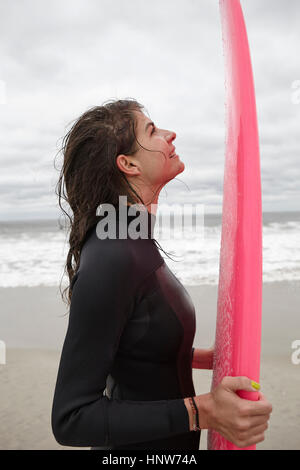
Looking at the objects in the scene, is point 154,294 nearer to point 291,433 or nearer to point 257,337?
point 257,337

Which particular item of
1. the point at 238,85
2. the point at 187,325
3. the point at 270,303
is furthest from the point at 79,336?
the point at 270,303

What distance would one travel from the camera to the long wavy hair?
1137mm

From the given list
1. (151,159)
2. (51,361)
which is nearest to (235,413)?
(151,159)

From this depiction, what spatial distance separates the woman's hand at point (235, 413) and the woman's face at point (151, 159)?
65 cm

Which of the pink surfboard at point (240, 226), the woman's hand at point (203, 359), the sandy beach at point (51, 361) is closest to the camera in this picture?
the pink surfboard at point (240, 226)

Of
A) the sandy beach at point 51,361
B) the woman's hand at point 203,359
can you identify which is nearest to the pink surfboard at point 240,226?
the woman's hand at point 203,359

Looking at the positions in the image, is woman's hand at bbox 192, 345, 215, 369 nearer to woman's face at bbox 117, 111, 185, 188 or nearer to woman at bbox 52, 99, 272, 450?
woman at bbox 52, 99, 272, 450

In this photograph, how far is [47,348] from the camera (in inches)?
213

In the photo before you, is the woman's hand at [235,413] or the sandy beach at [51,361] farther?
the sandy beach at [51,361]

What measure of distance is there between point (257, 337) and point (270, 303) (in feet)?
20.0

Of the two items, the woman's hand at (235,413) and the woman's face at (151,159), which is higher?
the woman's face at (151,159)

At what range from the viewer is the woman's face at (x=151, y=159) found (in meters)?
1.15

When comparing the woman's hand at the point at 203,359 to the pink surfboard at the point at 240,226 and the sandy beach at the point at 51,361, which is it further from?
the sandy beach at the point at 51,361

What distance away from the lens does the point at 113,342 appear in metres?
0.89
